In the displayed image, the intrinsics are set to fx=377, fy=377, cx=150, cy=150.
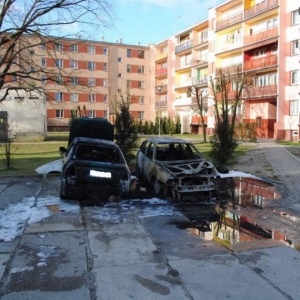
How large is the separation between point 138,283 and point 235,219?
12.3ft

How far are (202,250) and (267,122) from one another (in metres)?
37.2

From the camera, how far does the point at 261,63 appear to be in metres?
39.7

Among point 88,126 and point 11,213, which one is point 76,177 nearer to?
point 11,213

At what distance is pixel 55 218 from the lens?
759cm

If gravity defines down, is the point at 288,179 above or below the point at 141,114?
below

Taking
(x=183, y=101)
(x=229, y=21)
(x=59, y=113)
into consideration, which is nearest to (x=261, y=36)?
(x=229, y=21)

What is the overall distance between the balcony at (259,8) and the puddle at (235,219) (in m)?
32.7

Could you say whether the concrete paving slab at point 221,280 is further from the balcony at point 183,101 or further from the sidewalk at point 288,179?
the balcony at point 183,101

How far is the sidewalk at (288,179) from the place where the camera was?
29.2ft

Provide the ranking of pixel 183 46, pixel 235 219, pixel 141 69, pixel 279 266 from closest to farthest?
pixel 279 266
pixel 235 219
pixel 183 46
pixel 141 69

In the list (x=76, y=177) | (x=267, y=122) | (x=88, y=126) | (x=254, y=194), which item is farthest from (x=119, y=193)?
(x=267, y=122)

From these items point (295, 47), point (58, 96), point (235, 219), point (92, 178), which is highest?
point (295, 47)

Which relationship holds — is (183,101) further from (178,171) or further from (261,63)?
(178,171)

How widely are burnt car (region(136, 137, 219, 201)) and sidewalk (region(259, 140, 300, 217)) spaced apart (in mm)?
1778
